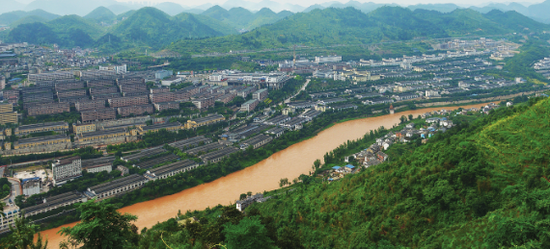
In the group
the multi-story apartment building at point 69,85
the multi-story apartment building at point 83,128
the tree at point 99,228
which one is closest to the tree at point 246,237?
the tree at point 99,228

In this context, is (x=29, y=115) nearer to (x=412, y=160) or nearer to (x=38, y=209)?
(x=38, y=209)

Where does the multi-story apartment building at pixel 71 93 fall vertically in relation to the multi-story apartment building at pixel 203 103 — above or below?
above

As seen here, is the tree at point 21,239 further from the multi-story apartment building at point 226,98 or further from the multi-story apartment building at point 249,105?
the multi-story apartment building at point 226,98

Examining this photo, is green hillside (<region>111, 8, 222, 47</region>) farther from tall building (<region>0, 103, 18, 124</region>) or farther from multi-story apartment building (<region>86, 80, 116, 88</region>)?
tall building (<region>0, 103, 18, 124</region>)

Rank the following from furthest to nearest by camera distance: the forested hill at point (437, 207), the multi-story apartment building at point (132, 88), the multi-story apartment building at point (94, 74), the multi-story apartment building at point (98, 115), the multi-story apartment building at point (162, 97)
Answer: the multi-story apartment building at point (94, 74)
the multi-story apartment building at point (132, 88)
the multi-story apartment building at point (162, 97)
the multi-story apartment building at point (98, 115)
the forested hill at point (437, 207)

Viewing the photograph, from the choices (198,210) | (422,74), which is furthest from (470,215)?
(422,74)

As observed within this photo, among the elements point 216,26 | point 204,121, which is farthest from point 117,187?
point 216,26
